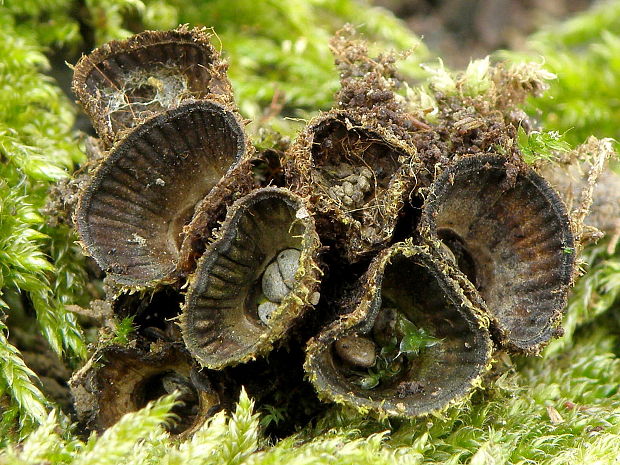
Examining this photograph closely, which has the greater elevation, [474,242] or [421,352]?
[474,242]

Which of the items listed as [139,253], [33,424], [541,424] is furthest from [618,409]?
[33,424]

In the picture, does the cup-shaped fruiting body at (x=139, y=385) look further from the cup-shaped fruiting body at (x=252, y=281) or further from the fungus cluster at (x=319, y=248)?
the cup-shaped fruiting body at (x=252, y=281)

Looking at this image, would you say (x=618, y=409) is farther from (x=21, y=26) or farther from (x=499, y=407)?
(x=21, y=26)

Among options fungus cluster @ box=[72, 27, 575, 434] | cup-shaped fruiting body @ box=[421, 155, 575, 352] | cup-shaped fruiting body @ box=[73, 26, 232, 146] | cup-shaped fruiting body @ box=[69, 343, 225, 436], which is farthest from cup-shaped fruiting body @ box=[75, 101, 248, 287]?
cup-shaped fruiting body @ box=[421, 155, 575, 352]

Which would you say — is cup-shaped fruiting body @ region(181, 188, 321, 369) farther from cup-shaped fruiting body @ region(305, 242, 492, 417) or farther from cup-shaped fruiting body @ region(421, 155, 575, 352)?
cup-shaped fruiting body @ region(421, 155, 575, 352)

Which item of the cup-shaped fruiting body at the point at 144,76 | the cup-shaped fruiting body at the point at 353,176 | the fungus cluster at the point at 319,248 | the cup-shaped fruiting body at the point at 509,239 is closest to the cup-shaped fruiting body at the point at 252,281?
the fungus cluster at the point at 319,248
